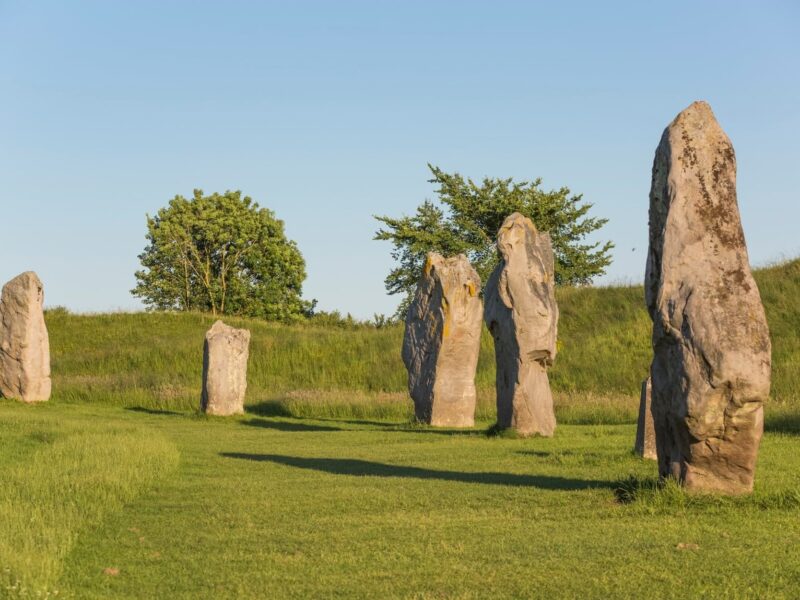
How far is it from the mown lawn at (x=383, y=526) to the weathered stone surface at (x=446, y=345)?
692cm

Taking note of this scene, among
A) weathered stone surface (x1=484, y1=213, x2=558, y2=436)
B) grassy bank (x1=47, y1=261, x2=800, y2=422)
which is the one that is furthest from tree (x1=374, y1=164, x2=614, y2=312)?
weathered stone surface (x1=484, y1=213, x2=558, y2=436)

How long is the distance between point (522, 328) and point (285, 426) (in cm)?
732

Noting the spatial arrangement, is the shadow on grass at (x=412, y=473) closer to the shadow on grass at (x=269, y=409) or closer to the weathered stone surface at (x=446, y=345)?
the weathered stone surface at (x=446, y=345)

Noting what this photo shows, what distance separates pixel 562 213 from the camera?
57.2 m

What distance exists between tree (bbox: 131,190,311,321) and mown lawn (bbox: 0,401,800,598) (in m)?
52.6

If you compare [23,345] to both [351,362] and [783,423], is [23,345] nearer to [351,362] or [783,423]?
[351,362]

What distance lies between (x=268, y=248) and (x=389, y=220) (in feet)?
54.0

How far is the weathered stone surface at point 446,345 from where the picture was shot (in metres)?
24.4

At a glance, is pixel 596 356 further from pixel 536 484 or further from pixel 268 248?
pixel 268 248

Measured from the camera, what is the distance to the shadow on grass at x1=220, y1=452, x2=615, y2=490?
12.9 m

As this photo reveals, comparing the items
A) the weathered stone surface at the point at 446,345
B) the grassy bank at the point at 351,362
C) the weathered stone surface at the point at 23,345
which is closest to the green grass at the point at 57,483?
the weathered stone surface at the point at 446,345

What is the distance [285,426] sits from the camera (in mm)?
25391

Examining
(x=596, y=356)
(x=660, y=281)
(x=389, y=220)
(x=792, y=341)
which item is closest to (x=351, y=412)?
(x=596, y=356)

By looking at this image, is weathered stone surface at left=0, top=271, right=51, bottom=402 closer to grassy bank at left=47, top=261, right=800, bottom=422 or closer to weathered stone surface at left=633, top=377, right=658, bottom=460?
grassy bank at left=47, top=261, right=800, bottom=422
